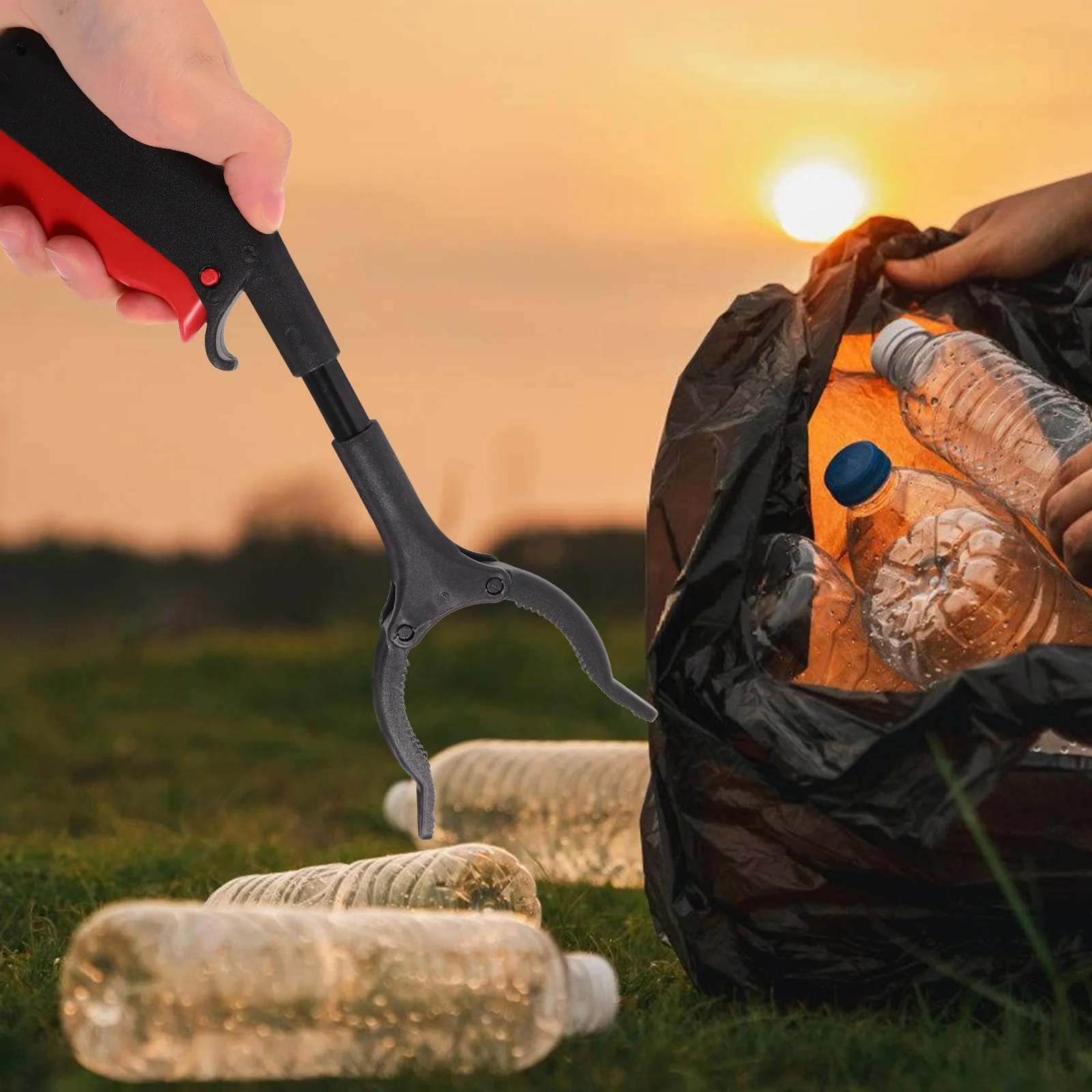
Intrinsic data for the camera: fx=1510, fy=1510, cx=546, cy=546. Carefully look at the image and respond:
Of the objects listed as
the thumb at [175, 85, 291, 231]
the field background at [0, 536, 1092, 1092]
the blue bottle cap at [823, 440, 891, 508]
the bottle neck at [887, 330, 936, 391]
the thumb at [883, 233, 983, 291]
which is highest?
the thumb at [883, 233, 983, 291]

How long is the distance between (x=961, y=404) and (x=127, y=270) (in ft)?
4.67

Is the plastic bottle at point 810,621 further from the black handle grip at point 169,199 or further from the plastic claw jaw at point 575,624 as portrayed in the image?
the black handle grip at point 169,199

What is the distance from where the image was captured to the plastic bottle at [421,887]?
2521 mm

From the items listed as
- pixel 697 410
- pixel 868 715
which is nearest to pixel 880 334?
pixel 697 410

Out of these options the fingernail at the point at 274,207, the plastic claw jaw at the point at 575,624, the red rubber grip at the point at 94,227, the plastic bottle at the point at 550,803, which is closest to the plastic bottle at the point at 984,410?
the plastic claw jaw at the point at 575,624

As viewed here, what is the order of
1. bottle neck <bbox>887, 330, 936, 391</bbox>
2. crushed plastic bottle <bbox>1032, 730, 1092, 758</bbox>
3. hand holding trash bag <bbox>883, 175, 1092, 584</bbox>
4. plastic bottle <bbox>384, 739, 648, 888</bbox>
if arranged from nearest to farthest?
crushed plastic bottle <bbox>1032, 730, 1092, 758</bbox>
bottle neck <bbox>887, 330, 936, 391</bbox>
hand holding trash bag <bbox>883, 175, 1092, 584</bbox>
plastic bottle <bbox>384, 739, 648, 888</bbox>

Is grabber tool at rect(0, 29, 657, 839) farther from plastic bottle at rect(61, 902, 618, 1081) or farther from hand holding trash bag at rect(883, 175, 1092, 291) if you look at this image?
hand holding trash bag at rect(883, 175, 1092, 291)

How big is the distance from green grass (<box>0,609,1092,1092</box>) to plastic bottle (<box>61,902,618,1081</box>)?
0.05 metres

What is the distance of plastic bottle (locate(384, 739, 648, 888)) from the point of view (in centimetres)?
368

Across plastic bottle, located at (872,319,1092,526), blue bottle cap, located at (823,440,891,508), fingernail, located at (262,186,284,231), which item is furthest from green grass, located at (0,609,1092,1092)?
fingernail, located at (262,186,284,231)

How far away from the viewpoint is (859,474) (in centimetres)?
228

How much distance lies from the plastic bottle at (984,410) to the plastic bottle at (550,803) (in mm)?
1290

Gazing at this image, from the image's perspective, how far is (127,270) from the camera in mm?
2385

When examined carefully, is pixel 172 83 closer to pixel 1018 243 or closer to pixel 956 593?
pixel 956 593
